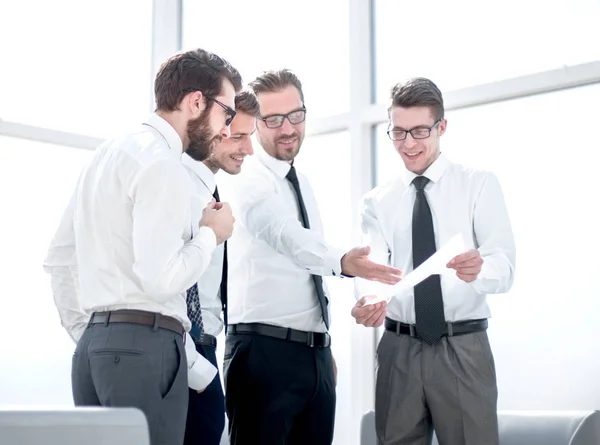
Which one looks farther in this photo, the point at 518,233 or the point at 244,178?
the point at 518,233

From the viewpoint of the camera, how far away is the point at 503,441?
3240mm

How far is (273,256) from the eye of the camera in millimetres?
3020

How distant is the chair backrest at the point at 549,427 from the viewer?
3080 millimetres

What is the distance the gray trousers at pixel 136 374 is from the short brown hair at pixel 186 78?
24.9 inches

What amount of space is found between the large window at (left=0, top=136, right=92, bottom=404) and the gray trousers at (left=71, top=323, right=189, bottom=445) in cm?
233

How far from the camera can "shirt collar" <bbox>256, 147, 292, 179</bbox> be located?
3.15 meters

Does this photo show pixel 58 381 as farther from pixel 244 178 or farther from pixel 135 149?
pixel 135 149

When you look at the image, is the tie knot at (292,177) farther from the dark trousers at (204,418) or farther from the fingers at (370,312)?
the dark trousers at (204,418)

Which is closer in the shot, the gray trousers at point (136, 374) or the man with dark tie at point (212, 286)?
the gray trousers at point (136, 374)

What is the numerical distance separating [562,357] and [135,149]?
2238 mm

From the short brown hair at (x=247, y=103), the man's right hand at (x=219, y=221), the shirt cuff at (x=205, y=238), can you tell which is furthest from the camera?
the short brown hair at (x=247, y=103)

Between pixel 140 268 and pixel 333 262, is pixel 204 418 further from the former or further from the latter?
pixel 140 268

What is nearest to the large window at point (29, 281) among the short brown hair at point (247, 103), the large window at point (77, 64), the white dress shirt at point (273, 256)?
the large window at point (77, 64)

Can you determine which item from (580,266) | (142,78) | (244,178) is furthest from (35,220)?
(580,266)
